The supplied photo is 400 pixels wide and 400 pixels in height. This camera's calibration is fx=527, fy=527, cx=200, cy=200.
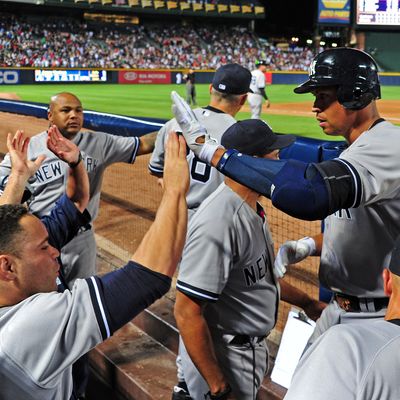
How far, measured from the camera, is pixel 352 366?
1.15 meters

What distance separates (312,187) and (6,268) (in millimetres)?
1068

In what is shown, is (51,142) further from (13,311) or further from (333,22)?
(333,22)

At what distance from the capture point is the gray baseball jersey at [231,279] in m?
2.23

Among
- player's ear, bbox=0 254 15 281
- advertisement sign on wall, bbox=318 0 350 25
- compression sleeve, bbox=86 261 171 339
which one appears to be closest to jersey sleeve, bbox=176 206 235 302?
compression sleeve, bbox=86 261 171 339

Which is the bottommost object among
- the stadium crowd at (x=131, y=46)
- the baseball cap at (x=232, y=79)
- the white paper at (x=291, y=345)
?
the white paper at (x=291, y=345)

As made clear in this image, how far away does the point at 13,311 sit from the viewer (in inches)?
66.8

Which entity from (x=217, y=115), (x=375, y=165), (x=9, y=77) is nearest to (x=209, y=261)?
(x=375, y=165)

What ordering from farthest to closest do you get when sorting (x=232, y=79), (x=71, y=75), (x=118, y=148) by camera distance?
(x=71, y=75) → (x=118, y=148) → (x=232, y=79)

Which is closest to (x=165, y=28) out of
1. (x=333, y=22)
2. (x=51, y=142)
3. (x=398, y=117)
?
(x=333, y=22)

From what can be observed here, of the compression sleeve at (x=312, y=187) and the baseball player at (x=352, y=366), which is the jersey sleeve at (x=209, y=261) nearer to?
the compression sleeve at (x=312, y=187)

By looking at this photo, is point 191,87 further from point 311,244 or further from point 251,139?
point 251,139

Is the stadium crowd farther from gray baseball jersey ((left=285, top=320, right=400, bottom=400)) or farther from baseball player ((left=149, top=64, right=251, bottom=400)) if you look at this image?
gray baseball jersey ((left=285, top=320, right=400, bottom=400))

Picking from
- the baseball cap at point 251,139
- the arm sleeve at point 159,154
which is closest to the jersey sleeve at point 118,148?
the arm sleeve at point 159,154

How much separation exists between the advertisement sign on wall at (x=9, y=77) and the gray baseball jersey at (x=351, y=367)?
32754 mm
